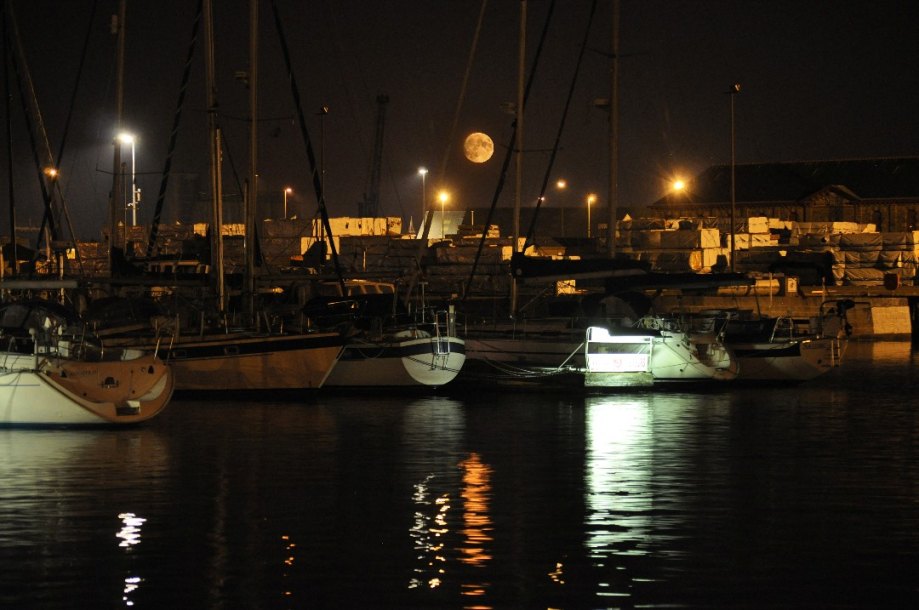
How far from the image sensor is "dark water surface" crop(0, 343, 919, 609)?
11.1 m

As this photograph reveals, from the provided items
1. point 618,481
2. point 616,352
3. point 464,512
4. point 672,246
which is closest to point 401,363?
point 616,352

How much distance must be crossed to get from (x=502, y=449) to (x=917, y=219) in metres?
100

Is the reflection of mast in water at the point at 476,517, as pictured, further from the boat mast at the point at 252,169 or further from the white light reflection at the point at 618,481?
the boat mast at the point at 252,169

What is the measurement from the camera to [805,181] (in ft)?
392

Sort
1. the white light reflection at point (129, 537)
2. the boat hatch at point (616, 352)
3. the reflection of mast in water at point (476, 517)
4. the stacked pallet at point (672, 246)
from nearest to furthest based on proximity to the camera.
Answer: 1. the white light reflection at point (129, 537)
2. the reflection of mast in water at point (476, 517)
3. the boat hatch at point (616, 352)
4. the stacked pallet at point (672, 246)

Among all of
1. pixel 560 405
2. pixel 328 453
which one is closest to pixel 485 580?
pixel 328 453

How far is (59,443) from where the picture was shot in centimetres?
2144

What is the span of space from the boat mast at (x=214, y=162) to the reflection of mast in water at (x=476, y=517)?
1331 centimetres

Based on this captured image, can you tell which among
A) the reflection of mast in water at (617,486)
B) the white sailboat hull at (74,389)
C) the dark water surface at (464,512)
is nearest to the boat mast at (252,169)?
the dark water surface at (464,512)

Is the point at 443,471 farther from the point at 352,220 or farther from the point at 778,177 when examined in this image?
the point at 778,177

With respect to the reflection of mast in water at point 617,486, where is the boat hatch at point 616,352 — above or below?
above

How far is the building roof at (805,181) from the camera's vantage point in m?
115

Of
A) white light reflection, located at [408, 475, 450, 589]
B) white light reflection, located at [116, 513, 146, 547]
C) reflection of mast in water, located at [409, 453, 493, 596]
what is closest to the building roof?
reflection of mast in water, located at [409, 453, 493, 596]

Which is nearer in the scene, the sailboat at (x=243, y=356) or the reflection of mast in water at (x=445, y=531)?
the reflection of mast in water at (x=445, y=531)
